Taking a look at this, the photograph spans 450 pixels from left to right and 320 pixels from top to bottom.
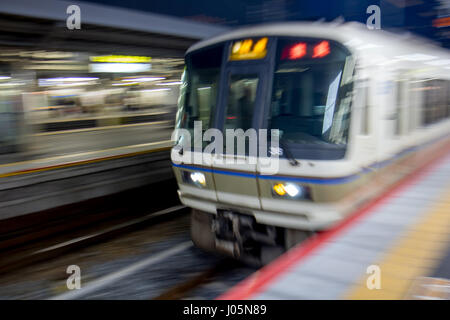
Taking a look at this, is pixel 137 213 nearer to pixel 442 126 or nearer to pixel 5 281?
pixel 5 281

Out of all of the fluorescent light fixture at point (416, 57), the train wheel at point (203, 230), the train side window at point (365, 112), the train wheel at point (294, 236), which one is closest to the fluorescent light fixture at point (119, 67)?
the train wheel at point (203, 230)

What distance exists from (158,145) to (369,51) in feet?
20.0

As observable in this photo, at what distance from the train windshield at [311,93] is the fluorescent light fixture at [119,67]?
5672 mm

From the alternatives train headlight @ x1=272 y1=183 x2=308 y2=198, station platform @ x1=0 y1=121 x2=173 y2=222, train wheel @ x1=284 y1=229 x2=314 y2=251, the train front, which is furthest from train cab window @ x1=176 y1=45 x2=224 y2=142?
station platform @ x1=0 y1=121 x2=173 y2=222

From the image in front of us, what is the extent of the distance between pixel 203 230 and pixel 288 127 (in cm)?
167

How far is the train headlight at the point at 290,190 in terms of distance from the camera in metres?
3.65

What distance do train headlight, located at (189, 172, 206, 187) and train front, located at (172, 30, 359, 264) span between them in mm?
11

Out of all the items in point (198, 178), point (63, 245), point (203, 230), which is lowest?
point (63, 245)

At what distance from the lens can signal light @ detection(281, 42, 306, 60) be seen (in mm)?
3715

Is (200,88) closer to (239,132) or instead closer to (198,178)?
(239,132)

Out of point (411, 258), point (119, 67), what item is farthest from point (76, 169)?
point (411, 258)

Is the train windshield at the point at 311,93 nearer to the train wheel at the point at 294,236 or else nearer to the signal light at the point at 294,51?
the signal light at the point at 294,51

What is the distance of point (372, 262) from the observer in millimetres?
2939

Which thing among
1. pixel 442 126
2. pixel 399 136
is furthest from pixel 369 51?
pixel 442 126
